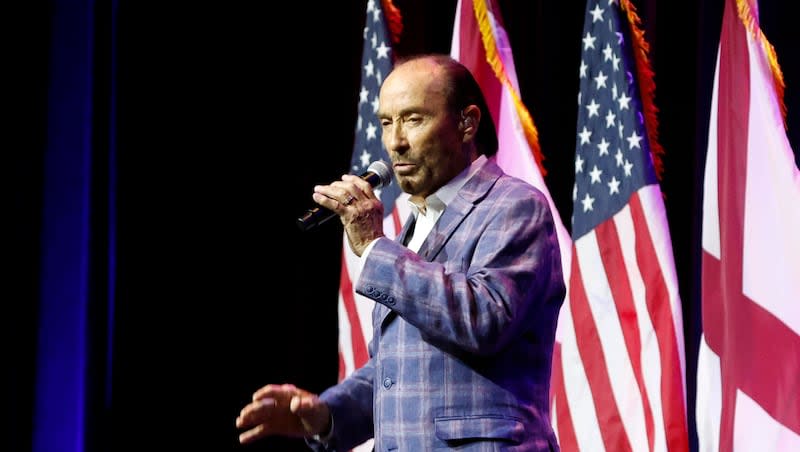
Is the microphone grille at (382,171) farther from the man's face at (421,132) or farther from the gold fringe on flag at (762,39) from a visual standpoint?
the gold fringe on flag at (762,39)

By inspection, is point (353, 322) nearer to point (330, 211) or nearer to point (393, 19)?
point (393, 19)

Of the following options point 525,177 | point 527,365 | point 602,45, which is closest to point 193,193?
point 525,177

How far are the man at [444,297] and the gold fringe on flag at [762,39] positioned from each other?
1293mm

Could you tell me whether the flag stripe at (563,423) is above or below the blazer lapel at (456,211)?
below

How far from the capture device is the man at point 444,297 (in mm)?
1498

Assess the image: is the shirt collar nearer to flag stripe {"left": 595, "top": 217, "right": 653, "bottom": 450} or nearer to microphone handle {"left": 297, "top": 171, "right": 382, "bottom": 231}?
microphone handle {"left": 297, "top": 171, "right": 382, "bottom": 231}

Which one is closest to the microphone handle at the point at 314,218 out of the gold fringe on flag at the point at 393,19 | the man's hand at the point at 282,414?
the man's hand at the point at 282,414

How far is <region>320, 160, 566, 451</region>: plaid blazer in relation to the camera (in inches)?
58.6

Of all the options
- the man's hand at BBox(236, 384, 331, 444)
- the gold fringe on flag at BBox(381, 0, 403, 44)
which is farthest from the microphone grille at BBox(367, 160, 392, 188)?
the gold fringe on flag at BBox(381, 0, 403, 44)

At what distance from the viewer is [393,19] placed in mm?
3680

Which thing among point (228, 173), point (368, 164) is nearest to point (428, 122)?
point (368, 164)

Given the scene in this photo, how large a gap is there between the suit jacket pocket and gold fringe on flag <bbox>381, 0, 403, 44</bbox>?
2386 mm

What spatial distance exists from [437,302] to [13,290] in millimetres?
2560

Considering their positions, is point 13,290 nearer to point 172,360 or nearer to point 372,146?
point 172,360
